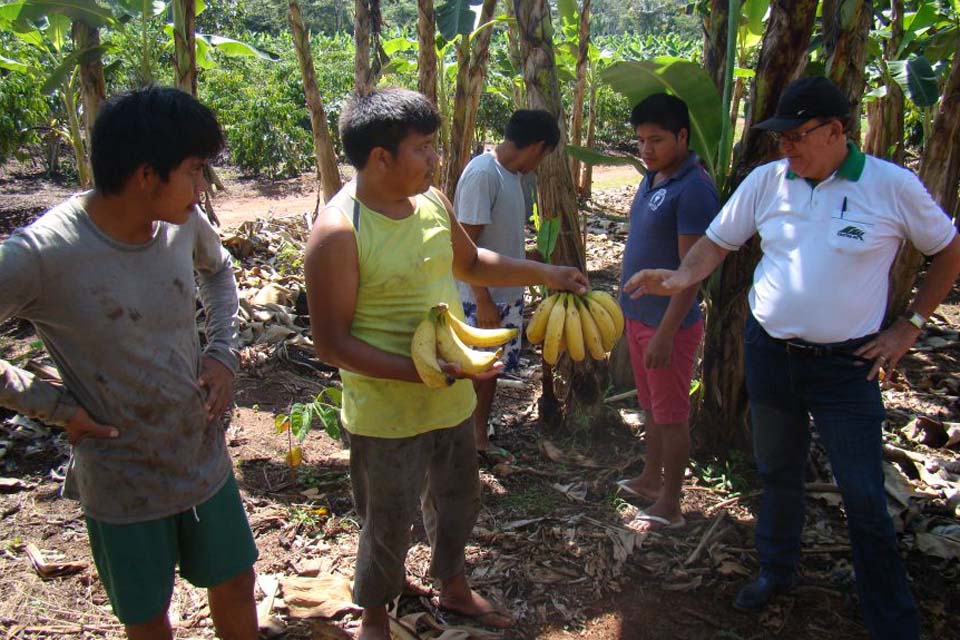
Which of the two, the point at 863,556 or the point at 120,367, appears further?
the point at 863,556

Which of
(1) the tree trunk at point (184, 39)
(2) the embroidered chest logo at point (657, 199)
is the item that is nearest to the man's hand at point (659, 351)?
(2) the embroidered chest logo at point (657, 199)

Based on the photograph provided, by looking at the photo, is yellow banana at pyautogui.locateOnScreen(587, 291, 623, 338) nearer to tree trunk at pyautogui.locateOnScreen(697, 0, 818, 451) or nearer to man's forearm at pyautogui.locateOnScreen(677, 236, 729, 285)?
man's forearm at pyautogui.locateOnScreen(677, 236, 729, 285)

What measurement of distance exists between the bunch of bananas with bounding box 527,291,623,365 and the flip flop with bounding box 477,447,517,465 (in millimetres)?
1582

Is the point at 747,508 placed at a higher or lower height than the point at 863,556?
lower

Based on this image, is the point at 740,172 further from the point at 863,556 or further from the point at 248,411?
the point at 248,411

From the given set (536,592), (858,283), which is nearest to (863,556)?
(858,283)

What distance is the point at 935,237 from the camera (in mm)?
2494

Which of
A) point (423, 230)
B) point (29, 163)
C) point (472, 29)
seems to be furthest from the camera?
point (29, 163)

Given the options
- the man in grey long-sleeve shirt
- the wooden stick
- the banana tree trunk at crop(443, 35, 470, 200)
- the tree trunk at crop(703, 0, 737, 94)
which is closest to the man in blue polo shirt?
the wooden stick

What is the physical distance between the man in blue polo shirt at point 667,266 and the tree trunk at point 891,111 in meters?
3.60

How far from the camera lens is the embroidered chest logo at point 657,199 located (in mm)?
3274

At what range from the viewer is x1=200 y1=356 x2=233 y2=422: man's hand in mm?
2236

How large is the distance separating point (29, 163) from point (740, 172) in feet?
49.0

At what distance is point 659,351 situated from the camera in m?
3.27
